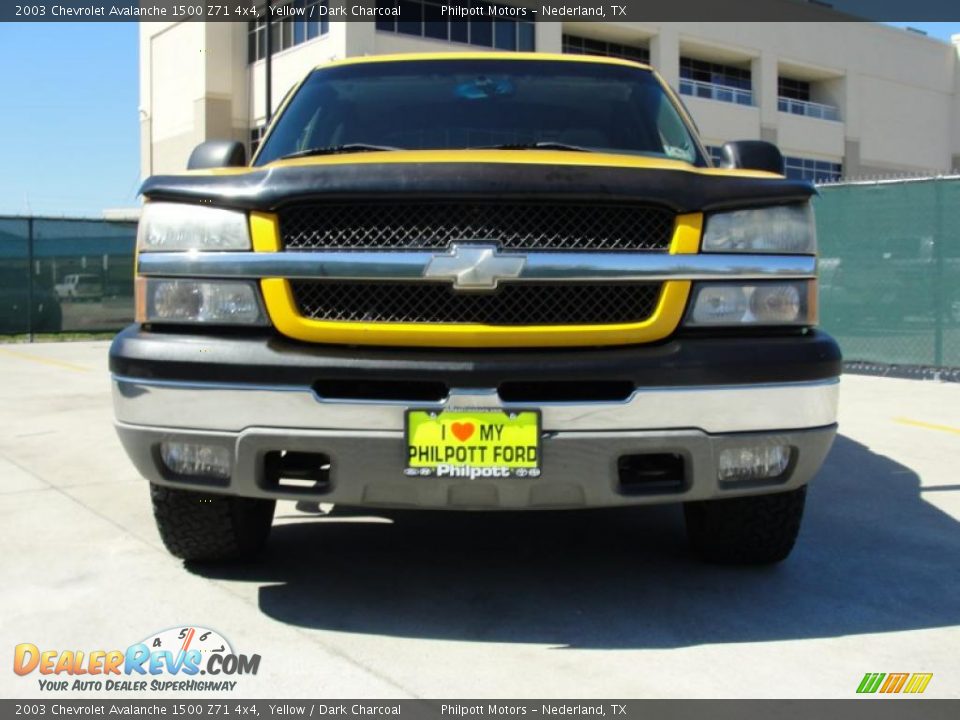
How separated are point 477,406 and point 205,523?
50.0 inches

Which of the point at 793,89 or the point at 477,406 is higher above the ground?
the point at 793,89

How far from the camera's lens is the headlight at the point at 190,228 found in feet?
10.3

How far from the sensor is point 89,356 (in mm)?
13961

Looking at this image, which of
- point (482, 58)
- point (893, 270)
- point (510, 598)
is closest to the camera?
point (510, 598)

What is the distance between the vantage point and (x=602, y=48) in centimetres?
3900

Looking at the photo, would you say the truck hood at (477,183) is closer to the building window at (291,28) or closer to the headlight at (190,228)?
the headlight at (190,228)

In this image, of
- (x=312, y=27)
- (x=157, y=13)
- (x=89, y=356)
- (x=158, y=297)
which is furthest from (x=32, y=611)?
(x=157, y=13)

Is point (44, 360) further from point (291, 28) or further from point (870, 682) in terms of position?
point (291, 28)

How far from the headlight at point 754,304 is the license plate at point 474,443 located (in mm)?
637

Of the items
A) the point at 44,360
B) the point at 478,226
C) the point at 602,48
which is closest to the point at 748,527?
the point at 478,226

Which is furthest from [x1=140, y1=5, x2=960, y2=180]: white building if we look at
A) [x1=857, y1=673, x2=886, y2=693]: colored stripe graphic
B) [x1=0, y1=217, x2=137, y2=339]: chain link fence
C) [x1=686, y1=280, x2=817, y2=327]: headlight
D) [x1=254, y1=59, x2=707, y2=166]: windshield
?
[x1=857, y1=673, x2=886, y2=693]: colored stripe graphic

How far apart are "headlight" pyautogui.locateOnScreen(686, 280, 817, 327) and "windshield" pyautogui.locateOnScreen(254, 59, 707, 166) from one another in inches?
44.0

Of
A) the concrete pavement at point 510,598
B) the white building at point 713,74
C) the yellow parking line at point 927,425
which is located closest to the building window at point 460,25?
the white building at point 713,74

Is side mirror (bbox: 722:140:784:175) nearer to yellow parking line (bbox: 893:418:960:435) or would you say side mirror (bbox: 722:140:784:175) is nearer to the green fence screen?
yellow parking line (bbox: 893:418:960:435)
